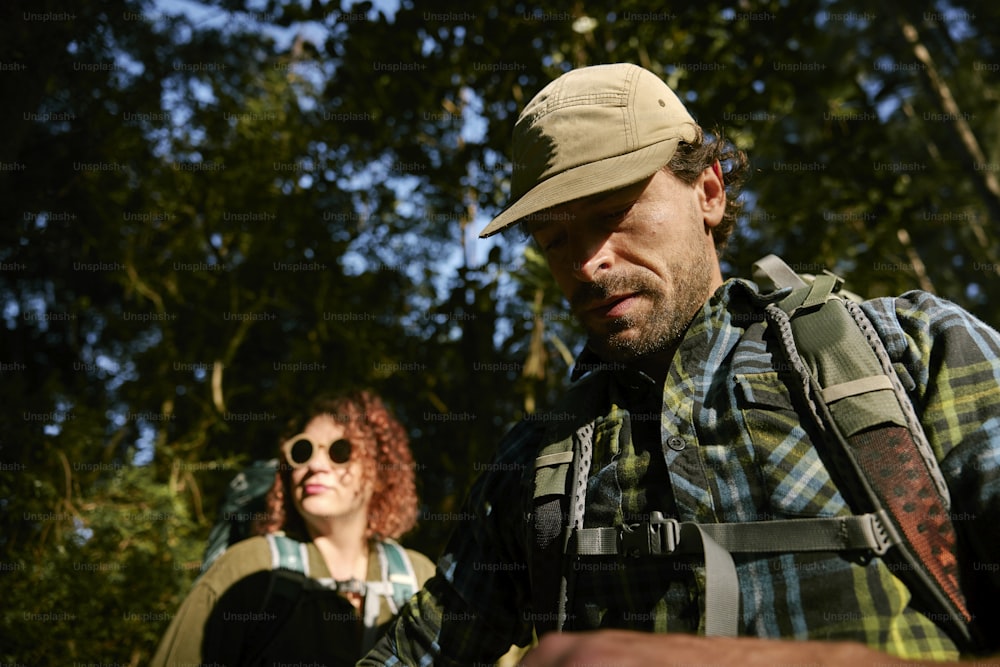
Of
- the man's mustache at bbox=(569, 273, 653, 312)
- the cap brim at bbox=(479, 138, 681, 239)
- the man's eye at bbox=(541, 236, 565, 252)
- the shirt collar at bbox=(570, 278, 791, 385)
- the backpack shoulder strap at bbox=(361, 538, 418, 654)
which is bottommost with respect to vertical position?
the backpack shoulder strap at bbox=(361, 538, 418, 654)

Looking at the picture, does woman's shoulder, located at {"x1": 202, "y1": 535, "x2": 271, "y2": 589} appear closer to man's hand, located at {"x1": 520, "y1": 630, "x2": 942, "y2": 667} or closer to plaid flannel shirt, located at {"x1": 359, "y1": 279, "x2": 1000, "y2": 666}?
plaid flannel shirt, located at {"x1": 359, "y1": 279, "x2": 1000, "y2": 666}

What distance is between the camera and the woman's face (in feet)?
12.3

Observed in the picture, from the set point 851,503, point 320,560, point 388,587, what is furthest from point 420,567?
point 851,503

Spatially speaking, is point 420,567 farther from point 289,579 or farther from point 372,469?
point 289,579

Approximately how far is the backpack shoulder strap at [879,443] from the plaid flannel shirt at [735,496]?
0.04 meters

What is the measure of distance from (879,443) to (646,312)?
0.63 m

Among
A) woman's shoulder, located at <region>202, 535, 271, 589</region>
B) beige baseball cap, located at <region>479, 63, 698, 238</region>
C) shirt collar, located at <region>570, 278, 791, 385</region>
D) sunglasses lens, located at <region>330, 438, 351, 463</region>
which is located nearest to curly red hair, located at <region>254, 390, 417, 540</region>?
sunglasses lens, located at <region>330, 438, 351, 463</region>

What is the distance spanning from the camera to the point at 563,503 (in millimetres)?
1698

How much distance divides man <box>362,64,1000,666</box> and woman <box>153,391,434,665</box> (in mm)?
1520

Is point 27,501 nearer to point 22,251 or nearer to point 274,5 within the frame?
point 22,251

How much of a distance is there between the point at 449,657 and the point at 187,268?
→ 474cm

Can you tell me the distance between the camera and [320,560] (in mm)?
3629

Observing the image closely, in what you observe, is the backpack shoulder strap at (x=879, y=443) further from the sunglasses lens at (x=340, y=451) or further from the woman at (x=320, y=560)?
the sunglasses lens at (x=340, y=451)

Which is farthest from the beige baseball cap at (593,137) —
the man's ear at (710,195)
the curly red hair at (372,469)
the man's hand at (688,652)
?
the curly red hair at (372,469)
